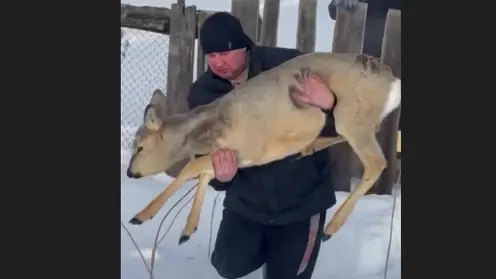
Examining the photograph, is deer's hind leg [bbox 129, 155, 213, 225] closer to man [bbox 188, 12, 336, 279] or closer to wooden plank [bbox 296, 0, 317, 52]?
man [bbox 188, 12, 336, 279]

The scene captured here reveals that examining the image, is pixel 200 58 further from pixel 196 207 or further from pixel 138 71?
pixel 196 207

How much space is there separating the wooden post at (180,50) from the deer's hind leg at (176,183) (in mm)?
262

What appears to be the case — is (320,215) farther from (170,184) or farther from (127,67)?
A: (127,67)

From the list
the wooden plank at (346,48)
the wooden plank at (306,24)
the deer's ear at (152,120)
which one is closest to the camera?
the deer's ear at (152,120)

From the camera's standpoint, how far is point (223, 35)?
192 centimetres

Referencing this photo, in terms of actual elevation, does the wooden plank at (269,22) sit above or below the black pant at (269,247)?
above

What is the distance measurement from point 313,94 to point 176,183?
361 millimetres

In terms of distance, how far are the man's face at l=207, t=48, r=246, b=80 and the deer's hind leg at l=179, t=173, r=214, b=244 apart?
0.76 feet

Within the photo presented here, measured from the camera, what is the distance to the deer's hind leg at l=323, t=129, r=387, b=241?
1951mm

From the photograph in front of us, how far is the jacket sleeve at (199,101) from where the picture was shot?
1973 mm

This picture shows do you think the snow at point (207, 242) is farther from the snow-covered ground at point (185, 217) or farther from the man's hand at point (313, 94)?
the man's hand at point (313, 94)

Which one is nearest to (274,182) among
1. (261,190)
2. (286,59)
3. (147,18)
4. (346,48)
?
(261,190)

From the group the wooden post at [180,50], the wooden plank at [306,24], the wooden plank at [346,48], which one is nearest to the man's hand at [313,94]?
the wooden plank at [346,48]

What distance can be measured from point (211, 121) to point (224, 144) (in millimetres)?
58
